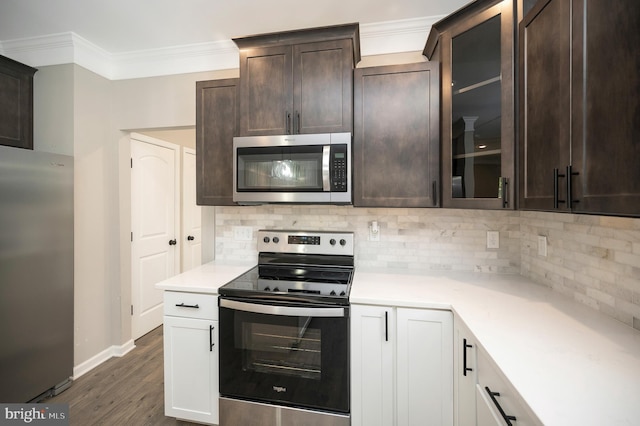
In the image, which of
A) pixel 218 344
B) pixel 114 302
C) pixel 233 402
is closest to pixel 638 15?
pixel 218 344

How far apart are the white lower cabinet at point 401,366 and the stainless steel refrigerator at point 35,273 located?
2166mm

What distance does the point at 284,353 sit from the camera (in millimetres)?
1597

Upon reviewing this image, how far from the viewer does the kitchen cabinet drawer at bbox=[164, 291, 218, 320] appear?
5.53 feet

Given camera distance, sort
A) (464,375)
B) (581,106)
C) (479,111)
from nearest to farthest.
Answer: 1. (581,106)
2. (464,375)
3. (479,111)

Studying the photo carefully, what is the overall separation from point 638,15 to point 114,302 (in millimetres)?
3539

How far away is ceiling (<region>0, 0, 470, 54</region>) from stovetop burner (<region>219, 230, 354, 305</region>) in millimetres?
1513

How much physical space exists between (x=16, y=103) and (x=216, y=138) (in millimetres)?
1739

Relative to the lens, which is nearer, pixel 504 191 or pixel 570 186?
pixel 570 186

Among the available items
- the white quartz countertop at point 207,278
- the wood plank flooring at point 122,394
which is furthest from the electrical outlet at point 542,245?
the wood plank flooring at point 122,394

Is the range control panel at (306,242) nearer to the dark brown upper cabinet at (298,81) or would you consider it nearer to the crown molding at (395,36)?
the dark brown upper cabinet at (298,81)

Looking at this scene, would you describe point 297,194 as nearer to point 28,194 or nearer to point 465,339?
point 465,339

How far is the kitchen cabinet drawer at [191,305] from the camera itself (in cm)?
169

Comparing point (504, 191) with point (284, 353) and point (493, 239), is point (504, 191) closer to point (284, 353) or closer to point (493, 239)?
point (493, 239)

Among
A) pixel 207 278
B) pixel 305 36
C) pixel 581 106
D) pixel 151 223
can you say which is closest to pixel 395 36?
pixel 305 36
